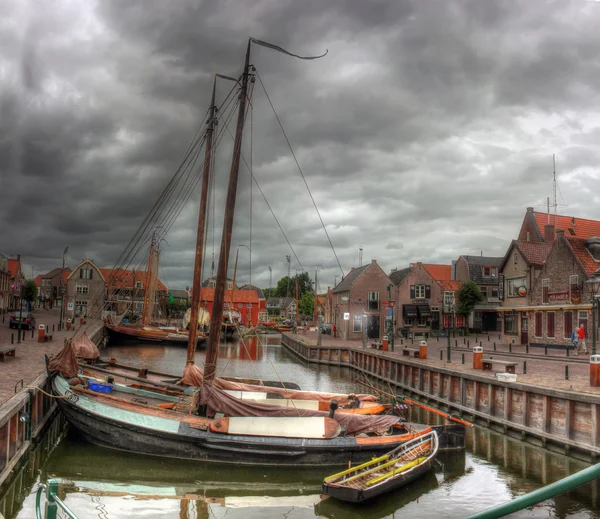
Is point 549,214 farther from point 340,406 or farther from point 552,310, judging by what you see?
point 340,406

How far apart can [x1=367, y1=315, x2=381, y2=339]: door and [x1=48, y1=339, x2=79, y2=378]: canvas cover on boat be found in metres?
43.7

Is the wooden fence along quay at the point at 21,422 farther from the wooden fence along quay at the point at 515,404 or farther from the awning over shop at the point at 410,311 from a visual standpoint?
the awning over shop at the point at 410,311

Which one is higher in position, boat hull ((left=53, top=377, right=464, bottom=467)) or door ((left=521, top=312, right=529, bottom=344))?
door ((left=521, top=312, right=529, bottom=344))

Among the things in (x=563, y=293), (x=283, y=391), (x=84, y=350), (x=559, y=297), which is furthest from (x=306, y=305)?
(x=283, y=391)

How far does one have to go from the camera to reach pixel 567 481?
1917 millimetres

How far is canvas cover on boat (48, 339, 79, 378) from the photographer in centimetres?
1880

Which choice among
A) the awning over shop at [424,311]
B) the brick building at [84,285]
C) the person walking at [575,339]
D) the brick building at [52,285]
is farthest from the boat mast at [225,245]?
the brick building at [52,285]

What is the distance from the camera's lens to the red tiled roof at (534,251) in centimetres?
4328

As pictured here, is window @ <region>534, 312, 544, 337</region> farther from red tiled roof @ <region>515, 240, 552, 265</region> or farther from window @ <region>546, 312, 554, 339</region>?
red tiled roof @ <region>515, 240, 552, 265</region>

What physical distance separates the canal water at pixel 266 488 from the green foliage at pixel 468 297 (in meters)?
47.6

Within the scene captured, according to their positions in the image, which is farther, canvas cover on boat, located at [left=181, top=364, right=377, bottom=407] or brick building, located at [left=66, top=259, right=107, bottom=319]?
brick building, located at [left=66, top=259, right=107, bottom=319]

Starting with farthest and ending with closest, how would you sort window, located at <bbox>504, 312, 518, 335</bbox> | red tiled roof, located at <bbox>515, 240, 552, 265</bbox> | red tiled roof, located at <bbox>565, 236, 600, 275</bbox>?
window, located at <bbox>504, 312, 518, 335</bbox> < red tiled roof, located at <bbox>515, 240, 552, 265</bbox> < red tiled roof, located at <bbox>565, 236, 600, 275</bbox>

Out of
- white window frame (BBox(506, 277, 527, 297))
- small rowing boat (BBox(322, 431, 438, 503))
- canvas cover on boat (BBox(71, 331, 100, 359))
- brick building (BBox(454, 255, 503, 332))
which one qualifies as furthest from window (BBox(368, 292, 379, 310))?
small rowing boat (BBox(322, 431, 438, 503))

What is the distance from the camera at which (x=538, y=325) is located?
4103cm
